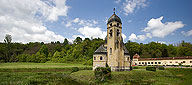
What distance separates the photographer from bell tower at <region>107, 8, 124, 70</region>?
95.0 ft

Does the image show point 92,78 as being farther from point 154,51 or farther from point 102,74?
point 154,51

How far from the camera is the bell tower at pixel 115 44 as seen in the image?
29.0m

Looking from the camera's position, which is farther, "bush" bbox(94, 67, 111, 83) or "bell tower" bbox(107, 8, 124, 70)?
"bell tower" bbox(107, 8, 124, 70)

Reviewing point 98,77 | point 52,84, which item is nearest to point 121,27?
point 98,77

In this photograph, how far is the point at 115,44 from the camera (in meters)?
29.3

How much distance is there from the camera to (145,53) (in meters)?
77.2

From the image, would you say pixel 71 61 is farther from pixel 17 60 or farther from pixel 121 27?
pixel 121 27

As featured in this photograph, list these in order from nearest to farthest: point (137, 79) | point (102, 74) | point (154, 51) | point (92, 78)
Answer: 1. point (102, 74)
2. point (92, 78)
3. point (137, 79)
4. point (154, 51)

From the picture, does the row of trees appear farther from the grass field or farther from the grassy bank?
the grassy bank

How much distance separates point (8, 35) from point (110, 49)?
3252 inches

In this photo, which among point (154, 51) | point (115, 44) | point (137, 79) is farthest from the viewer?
point (154, 51)

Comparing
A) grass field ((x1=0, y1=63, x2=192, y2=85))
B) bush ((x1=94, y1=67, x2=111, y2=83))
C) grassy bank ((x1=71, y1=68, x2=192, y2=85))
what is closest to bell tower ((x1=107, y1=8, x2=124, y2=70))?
grass field ((x1=0, y1=63, x2=192, y2=85))

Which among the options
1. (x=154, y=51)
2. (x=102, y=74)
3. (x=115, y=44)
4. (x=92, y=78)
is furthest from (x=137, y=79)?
(x=154, y=51)

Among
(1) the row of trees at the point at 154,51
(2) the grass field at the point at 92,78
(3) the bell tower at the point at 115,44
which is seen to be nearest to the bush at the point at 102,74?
(2) the grass field at the point at 92,78
